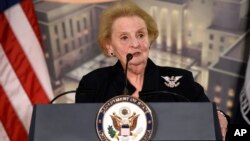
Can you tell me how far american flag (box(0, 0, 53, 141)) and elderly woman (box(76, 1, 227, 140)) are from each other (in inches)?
28.0

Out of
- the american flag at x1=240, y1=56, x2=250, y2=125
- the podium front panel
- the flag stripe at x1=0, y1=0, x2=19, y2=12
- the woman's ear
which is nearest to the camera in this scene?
the podium front panel

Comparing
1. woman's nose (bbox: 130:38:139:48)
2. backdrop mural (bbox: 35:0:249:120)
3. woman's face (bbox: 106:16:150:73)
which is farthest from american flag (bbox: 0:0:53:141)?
woman's nose (bbox: 130:38:139:48)

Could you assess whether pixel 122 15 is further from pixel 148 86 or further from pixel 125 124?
pixel 125 124

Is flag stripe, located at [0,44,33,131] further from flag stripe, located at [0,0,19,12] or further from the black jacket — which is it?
the black jacket

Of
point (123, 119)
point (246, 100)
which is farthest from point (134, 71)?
point (246, 100)

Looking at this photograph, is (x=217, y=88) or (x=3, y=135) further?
(x=217, y=88)

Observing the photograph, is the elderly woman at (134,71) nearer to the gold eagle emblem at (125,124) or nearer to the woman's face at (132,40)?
the woman's face at (132,40)

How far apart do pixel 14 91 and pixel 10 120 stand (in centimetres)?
15

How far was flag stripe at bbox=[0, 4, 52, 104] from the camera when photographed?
6.17 feet

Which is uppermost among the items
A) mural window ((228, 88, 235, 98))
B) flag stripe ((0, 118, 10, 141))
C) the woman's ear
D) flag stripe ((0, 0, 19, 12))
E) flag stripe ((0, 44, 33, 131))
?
flag stripe ((0, 0, 19, 12))

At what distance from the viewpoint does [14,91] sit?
6.23 feet

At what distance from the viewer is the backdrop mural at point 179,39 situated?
7.25ft

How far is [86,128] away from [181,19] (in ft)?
5.11

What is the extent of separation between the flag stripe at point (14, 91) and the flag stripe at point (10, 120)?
0.7 inches
